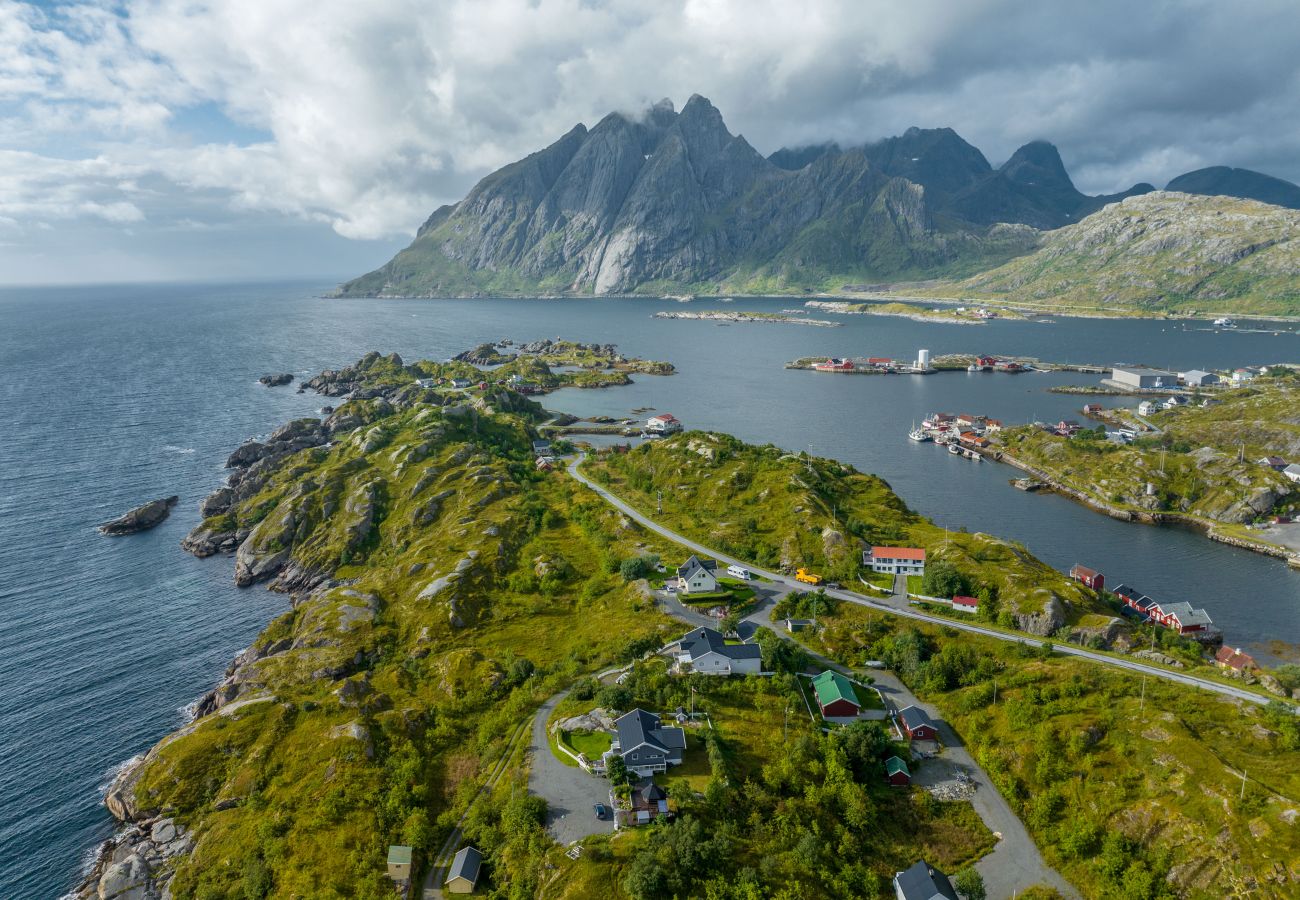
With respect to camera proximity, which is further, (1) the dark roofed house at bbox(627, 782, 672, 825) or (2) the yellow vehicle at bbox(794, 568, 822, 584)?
(2) the yellow vehicle at bbox(794, 568, 822, 584)

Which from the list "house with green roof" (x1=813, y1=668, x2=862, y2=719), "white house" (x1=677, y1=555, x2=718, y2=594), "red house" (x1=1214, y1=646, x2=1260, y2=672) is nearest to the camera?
"house with green roof" (x1=813, y1=668, x2=862, y2=719)

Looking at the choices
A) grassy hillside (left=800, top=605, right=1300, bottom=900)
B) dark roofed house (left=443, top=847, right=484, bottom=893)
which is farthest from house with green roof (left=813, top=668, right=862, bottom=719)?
dark roofed house (left=443, top=847, right=484, bottom=893)

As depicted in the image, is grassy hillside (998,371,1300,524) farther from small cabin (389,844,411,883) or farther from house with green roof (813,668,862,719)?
small cabin (389,844,411,883)

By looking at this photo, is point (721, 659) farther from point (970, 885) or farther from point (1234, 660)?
point (1234, 660)

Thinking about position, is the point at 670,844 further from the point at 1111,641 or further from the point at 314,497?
the point at 314,497

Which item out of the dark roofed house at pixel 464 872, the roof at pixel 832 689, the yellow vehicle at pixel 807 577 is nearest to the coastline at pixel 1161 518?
the yellow vehicle at pixel 807 577
